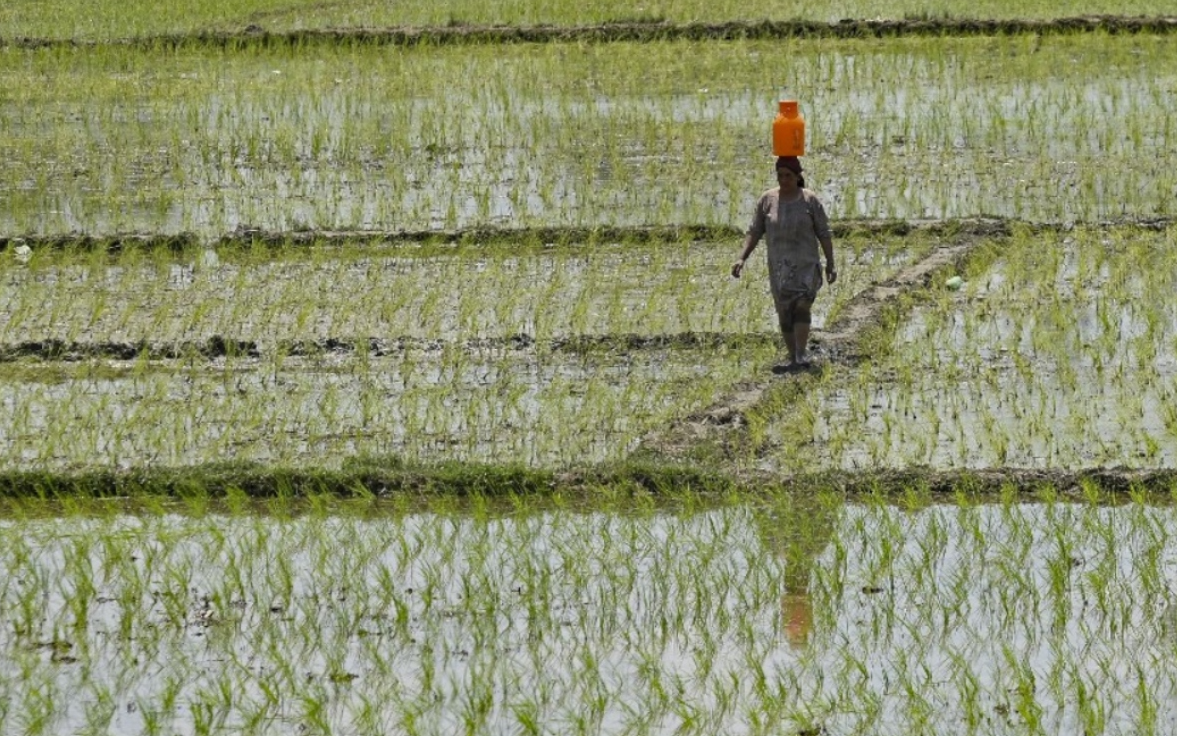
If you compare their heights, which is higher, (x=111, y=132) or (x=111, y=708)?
(x=111, y=132)

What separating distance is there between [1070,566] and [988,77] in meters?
7.26

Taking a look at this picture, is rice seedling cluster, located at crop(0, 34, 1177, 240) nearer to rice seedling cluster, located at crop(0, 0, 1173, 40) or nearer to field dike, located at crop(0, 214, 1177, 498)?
rice seedling cluster, located at crop(0, 0, 1173, 40)

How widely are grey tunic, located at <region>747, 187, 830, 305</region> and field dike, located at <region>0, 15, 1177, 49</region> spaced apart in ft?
22.9

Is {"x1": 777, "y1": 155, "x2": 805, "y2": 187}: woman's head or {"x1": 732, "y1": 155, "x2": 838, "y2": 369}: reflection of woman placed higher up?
{"x1": 777, "y1": 155, "x2": 805, "y2": 187}: woman's head

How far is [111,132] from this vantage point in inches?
429

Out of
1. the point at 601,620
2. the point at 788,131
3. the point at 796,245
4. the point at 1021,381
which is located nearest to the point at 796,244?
the point at 796,245

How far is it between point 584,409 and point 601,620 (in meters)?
1.69

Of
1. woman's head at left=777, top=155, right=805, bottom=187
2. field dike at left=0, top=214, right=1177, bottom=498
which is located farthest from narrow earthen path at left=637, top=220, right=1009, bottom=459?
woman's head at left=777, top=155, right=805, bottom=187

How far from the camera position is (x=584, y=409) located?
6.25 m

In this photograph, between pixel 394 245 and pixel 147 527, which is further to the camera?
pixel 394 245

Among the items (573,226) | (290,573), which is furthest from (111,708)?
(573,226)

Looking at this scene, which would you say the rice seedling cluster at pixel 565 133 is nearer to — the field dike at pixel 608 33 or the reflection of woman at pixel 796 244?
the field dike at pixel 608 33

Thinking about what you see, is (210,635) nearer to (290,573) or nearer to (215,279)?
(290,573)

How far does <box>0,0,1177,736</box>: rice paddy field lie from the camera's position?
4348 mm
